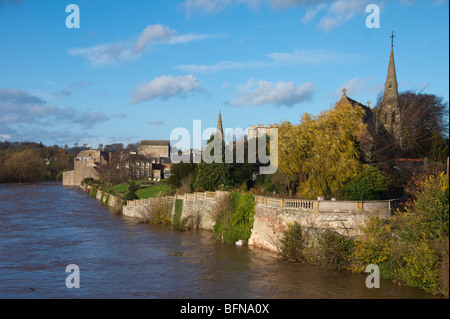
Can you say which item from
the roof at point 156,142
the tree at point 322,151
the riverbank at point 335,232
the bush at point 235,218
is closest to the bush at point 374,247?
the riverbank at point 335,232

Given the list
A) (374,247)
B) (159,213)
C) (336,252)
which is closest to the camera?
(374,247)

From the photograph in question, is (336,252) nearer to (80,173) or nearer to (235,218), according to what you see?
(235,218)

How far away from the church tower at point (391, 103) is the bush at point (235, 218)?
21.1m

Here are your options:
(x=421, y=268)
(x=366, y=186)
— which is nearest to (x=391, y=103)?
(x=366, y=186)

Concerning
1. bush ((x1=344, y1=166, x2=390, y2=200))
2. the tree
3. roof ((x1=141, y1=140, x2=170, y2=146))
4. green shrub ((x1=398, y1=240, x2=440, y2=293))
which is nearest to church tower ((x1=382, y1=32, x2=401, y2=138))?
the tree

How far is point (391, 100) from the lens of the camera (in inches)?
1690

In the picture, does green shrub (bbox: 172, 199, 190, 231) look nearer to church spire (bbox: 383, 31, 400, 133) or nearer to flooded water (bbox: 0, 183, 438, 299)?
flooded water (bbox: 0, 183, 438, 299)

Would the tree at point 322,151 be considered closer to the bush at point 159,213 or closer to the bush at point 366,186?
the bush at point 366,186

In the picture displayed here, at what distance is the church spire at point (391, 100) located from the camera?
4262cm

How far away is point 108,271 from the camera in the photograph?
22.2 m

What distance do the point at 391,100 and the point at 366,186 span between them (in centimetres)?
2144
